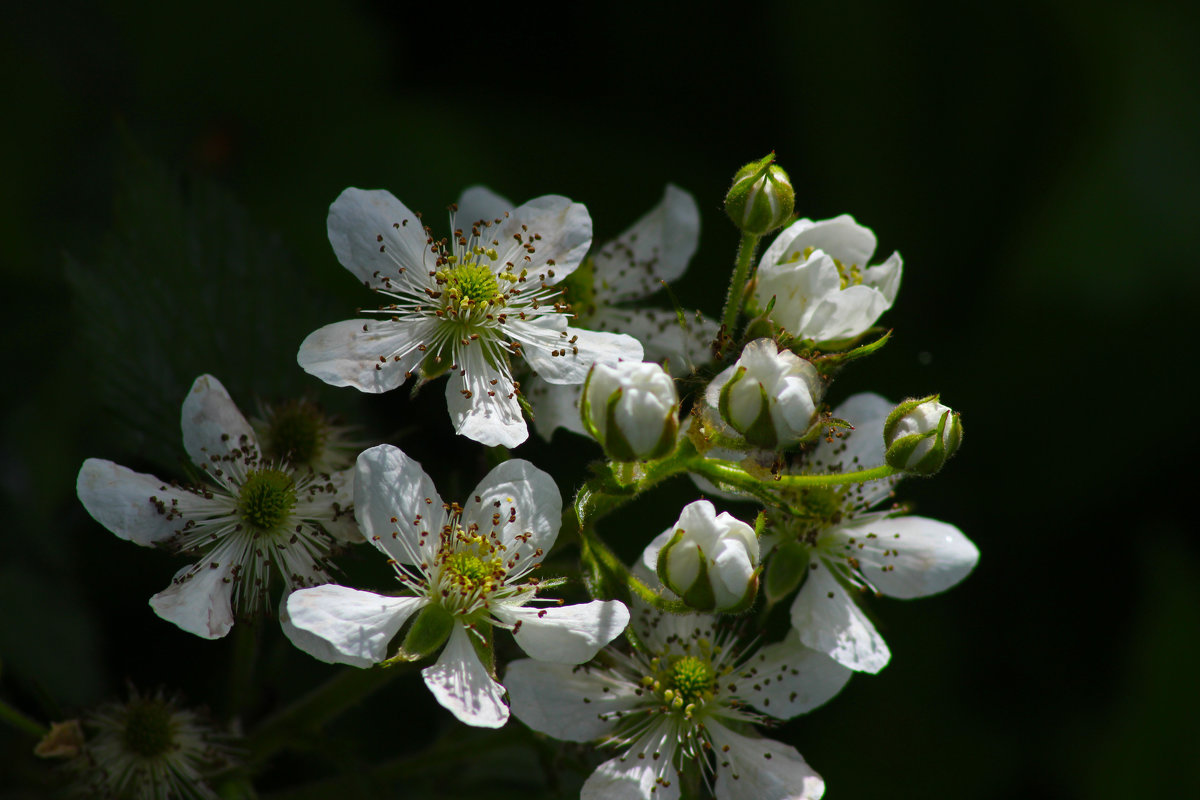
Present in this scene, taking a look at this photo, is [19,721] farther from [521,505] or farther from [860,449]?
[860,449]

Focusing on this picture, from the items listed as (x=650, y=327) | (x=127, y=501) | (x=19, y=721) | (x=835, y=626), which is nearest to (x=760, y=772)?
(x=835, y=626)

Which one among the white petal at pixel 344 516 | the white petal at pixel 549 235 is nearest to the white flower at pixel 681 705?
the white petal at pixel 344 516

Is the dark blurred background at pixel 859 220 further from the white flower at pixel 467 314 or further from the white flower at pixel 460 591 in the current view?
the white flower at pixel 460 591

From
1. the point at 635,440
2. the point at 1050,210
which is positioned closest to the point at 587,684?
the point at 635,440

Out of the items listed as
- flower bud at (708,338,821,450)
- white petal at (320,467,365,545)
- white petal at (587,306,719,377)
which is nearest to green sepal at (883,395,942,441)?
flower bud at (708,338,821,450)

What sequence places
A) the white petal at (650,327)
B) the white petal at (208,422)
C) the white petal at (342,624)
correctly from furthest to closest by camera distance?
1. the white petal at (650,327)
2. the white petal at (208,422)
3. the white petal at (342,624)

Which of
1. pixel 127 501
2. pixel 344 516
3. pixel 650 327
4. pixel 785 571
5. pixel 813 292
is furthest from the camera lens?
pixel 650 327
